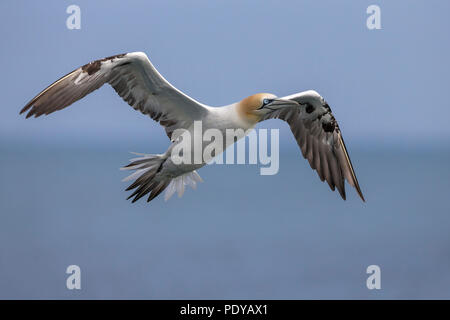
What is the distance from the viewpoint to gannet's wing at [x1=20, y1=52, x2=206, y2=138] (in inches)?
285

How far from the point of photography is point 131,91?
7859 mm

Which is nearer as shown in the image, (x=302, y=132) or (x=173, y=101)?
(x=173, y=101)

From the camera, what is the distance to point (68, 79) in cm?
738

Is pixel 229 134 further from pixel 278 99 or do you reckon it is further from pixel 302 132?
pixel 302 132

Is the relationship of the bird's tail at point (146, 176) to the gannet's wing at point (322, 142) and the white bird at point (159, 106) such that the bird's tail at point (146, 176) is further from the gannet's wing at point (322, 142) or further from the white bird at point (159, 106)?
the gannet's wing at point (322, 142)

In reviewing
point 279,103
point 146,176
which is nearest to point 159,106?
point 146,176

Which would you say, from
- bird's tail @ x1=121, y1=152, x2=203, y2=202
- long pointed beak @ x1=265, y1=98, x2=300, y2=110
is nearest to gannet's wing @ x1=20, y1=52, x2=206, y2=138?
bird's tail @ x1=121, y1=152, x2=203, y2=202

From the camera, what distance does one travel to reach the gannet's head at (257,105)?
7.65 metres

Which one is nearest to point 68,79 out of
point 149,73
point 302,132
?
point 149,73

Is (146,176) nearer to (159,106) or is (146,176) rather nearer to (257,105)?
(159,106)

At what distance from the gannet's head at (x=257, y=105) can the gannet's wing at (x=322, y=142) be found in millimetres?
1122

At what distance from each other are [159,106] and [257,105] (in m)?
1.23

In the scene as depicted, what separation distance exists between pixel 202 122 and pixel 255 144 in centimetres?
86

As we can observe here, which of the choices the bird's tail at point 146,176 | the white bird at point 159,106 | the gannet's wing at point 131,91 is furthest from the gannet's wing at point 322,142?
the bird's tail at point 146,176
